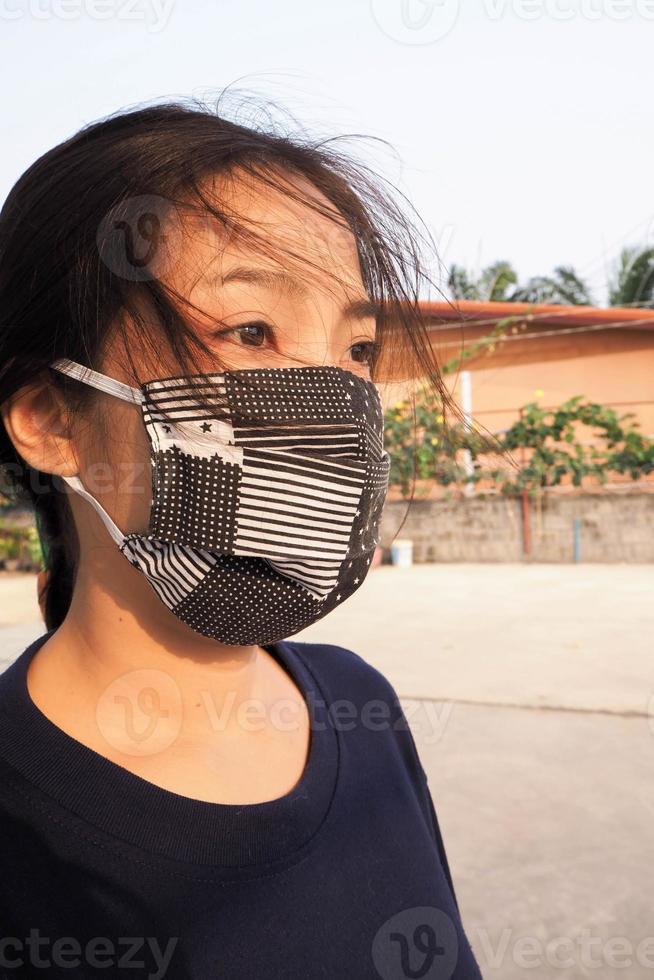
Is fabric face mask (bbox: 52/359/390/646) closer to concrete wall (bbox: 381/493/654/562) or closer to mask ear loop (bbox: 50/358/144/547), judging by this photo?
mask ear loop (bbox: 50/358/144/547)

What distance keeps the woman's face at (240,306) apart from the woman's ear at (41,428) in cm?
2

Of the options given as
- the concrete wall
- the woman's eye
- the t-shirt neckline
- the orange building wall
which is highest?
the orange building wall

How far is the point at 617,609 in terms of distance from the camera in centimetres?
556

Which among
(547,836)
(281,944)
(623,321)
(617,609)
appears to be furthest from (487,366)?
(281,944)

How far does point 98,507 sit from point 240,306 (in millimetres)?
263

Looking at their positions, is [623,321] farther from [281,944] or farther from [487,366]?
[281,944]

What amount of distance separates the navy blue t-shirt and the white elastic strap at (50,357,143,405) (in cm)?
30

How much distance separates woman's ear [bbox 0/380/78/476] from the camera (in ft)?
2.90

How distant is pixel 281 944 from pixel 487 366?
978 cm

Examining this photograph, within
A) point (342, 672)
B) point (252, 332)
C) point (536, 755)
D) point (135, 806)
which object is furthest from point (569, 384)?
point (135, 806)
